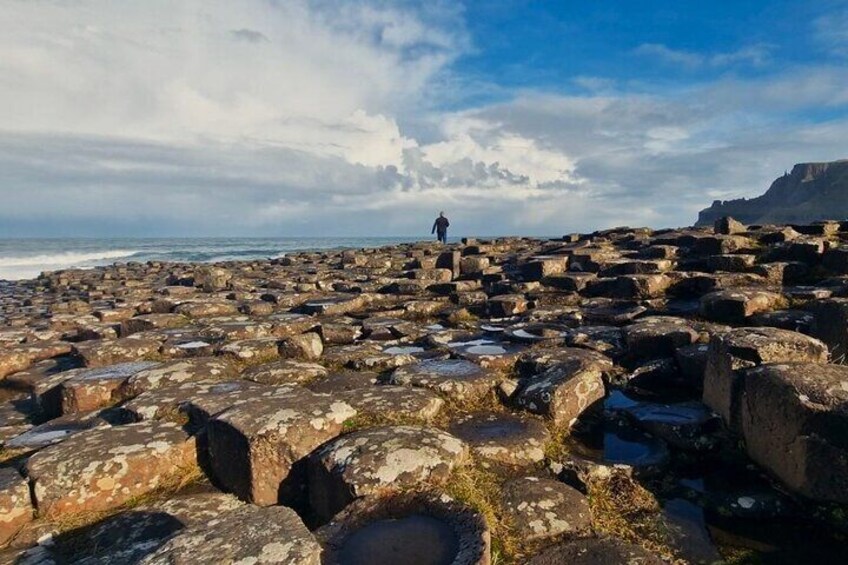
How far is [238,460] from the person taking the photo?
3.40 meters

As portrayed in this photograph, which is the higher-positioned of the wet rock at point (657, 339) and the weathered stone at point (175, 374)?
the wet rock at point (657, 339)

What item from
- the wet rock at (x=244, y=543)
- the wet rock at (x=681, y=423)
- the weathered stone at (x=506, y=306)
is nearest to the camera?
the wet rock at (x=244, y=543)

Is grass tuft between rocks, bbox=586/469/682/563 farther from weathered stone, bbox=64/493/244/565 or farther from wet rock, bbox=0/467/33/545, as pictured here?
wet rock, bbox=0/467/33/545

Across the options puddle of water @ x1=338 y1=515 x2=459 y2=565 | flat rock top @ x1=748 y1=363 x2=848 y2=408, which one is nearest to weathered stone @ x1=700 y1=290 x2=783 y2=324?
flat rock top @ x1=748 y1=363 x2=848 y2=408

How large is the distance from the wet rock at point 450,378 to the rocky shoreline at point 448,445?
31 mm

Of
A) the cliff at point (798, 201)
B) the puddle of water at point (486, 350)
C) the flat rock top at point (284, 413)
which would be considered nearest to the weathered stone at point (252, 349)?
the flat rock top at point (284, 413)

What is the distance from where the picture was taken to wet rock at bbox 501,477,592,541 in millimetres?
2932

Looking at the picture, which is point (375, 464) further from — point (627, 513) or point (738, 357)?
point (738, 357)

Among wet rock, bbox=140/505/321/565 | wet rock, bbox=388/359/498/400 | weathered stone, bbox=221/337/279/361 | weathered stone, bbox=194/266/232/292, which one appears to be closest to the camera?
wet rock, bbox=140/505/321/565

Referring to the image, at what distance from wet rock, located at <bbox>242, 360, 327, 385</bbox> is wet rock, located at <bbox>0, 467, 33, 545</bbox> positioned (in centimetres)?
212

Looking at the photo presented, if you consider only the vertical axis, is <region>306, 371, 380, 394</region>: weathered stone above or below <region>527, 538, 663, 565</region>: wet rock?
above

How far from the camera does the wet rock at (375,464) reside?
3.02 metres

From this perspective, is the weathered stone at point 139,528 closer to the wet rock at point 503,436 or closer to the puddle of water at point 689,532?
the wet rock at point 503,436

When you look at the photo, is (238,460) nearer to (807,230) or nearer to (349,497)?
(349,497)
